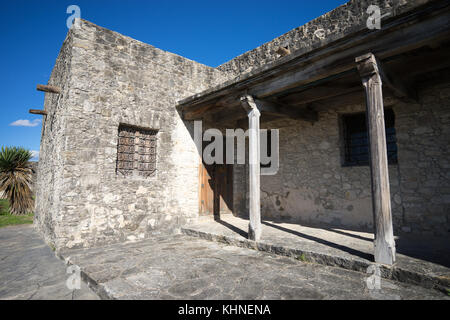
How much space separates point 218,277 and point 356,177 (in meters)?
3.85

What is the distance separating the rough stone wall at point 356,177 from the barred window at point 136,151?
286cm

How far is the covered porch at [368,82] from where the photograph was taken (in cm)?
297

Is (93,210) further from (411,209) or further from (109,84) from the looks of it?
(411,209)

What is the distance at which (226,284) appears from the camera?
2.88 m

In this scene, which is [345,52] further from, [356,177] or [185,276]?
[185,276]

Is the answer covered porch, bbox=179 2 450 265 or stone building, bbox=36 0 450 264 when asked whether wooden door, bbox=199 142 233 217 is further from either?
covered porch, bbox=179 2 450 265

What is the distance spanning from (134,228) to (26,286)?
2314mm

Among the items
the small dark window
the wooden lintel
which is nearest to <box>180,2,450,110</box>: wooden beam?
the wooden lintel

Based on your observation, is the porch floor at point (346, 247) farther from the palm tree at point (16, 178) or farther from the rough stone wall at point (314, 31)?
the palm tree at point (16, 178)

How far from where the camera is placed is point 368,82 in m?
3.32

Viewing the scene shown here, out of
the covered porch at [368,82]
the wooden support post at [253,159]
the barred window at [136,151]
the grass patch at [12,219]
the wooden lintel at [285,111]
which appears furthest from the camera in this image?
the grass patch at [12,219]

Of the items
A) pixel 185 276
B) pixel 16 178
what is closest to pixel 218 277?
pixel 185 276

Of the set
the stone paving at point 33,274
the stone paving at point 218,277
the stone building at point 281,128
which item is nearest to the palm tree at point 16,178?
the stone paving at point 33,274

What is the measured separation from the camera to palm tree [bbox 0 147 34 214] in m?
8.40
